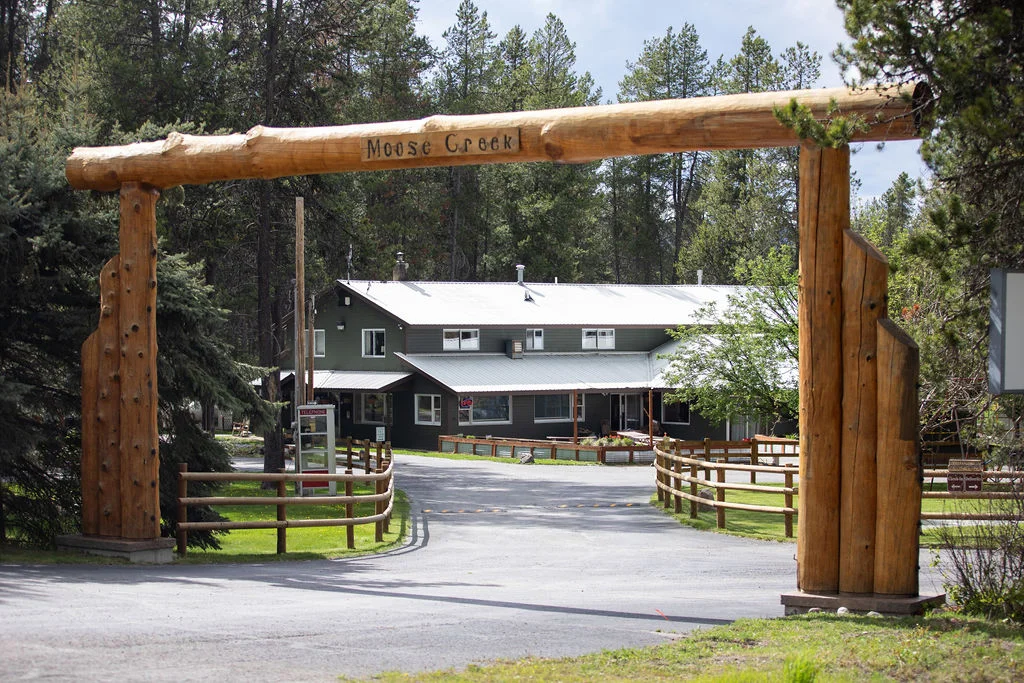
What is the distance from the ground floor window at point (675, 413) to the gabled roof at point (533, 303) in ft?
13.2

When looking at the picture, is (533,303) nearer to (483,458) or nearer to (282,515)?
(483,458)

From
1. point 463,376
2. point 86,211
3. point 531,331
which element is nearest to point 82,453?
point 86,211

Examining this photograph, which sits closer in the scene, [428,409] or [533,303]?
[428,409]

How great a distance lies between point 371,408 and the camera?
45250 mm

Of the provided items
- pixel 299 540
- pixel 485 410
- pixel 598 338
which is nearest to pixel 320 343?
pixel 485 410

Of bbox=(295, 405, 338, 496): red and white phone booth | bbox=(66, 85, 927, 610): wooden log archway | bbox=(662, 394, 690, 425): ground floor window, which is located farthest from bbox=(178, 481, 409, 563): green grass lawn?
bbox=(662, 394, 690, 425): ground floor window

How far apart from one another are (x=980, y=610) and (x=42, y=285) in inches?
428

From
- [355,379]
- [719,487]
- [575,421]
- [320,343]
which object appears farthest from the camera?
[320,343]

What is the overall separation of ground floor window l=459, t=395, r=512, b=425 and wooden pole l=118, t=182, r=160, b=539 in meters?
29.4

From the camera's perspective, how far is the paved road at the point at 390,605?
7281mm

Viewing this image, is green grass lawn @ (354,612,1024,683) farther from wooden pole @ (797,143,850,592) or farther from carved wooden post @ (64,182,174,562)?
carved wooden post @ (64,182,174,562)

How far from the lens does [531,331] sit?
46.1 m

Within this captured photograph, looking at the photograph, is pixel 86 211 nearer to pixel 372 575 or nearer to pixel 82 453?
pixel 82 453

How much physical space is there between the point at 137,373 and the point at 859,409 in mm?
7786
